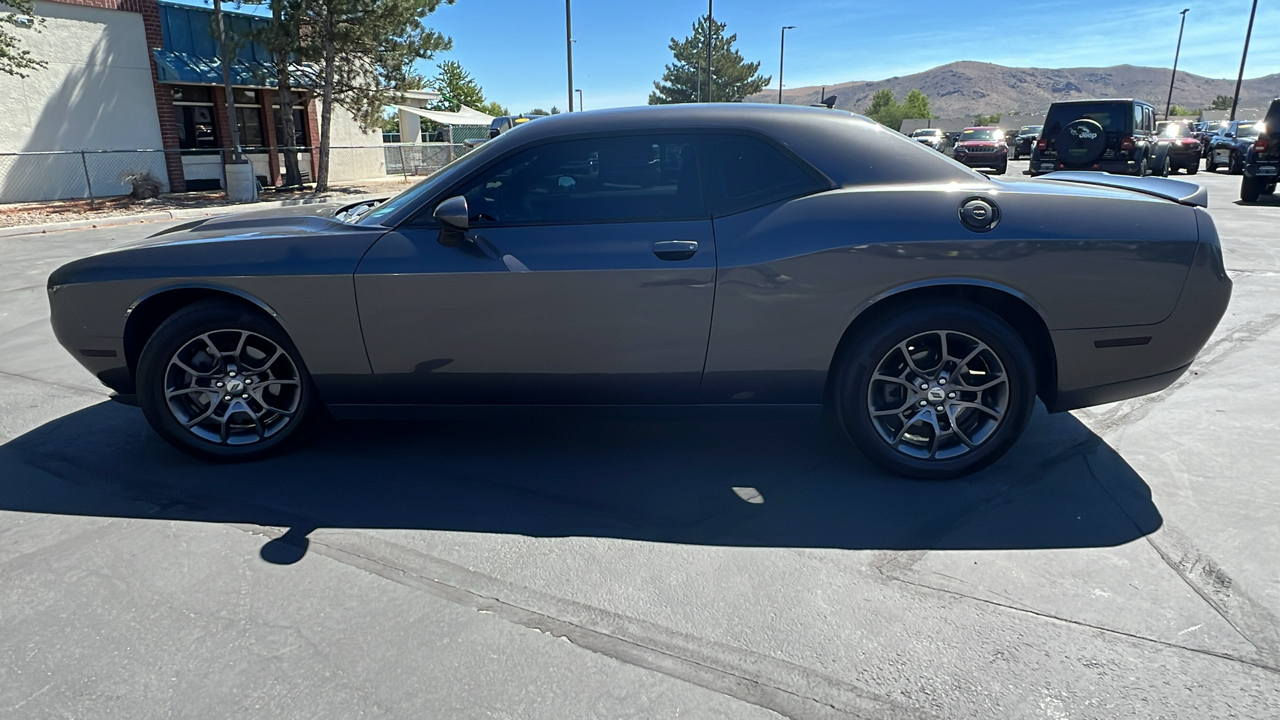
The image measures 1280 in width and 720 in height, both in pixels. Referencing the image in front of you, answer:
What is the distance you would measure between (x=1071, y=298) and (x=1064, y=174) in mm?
1436

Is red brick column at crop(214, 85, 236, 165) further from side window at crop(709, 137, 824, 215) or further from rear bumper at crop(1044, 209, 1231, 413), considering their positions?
rear bumper at crop(1044, 209, 1231, 413)

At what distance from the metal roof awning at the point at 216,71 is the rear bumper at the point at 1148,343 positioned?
72.6 ft

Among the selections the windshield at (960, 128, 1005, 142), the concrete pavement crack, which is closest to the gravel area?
the concrete pavement crack

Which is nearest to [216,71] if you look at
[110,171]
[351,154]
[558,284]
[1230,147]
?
[110,171]

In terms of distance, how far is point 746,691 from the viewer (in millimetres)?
2357

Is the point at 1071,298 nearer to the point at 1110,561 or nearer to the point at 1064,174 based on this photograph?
the point at 1110,561

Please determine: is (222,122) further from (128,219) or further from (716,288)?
(716,288)

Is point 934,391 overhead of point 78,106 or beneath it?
beneath

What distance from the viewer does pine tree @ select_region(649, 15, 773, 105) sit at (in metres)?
58.5

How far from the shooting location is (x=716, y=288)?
138 inches

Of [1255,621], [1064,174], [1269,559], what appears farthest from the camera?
[1064,174]

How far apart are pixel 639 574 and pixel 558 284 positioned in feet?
4.13

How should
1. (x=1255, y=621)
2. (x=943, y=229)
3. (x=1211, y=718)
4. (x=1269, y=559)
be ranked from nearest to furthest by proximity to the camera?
(x=1211, y=718) < (x=1255, y=621) < (x=1269, y=559) < (x=943, y=229)

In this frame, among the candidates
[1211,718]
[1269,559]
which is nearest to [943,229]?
[1269,559]
